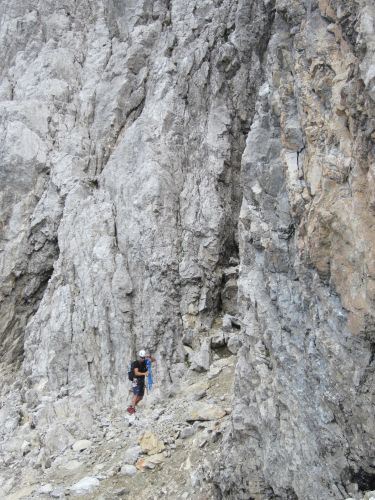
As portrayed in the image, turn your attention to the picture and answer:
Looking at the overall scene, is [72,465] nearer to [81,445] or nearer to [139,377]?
[81,445]

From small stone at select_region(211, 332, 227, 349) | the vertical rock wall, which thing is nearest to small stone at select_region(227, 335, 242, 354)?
small stone at select_region(211, 332, 227, 349)

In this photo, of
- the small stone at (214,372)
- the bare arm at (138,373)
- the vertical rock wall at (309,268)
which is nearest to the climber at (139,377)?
the bare arm at (138,373)

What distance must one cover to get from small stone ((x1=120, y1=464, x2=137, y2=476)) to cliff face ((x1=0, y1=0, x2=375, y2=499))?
9.84ft

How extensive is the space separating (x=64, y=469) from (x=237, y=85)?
56.5 feet

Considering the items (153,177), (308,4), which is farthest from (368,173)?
(153,177)

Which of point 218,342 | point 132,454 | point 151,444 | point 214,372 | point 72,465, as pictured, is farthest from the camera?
point 218,342

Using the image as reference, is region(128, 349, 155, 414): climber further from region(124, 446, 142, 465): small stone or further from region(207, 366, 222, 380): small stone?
region(124, 446, 142, 465): small stone

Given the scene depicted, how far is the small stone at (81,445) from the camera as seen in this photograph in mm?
15141

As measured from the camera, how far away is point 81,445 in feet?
50.1

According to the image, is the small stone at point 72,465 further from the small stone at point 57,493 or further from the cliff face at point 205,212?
the cliff face at point 205,212

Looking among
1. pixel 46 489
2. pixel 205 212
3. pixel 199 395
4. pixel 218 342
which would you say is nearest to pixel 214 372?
pixel 199 395

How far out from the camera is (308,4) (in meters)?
10.1

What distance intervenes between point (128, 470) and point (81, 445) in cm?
290

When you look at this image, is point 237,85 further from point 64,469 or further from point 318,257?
point 64,469
